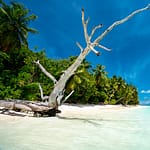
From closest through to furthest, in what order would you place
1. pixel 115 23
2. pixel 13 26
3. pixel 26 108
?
pixel 26 108, pixel 115 23, pixel 13 26

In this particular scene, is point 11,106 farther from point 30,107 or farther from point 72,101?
point 72,101

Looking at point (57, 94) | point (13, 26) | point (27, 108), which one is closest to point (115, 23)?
point (57, 94)

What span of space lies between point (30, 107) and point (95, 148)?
6.88 meters

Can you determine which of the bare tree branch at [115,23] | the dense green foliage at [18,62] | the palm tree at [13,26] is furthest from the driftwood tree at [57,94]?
the palm tree at [13,26]

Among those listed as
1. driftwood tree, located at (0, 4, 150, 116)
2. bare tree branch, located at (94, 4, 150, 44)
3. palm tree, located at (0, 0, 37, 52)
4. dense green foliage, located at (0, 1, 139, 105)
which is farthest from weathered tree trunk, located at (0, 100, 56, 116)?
palm tree, located at (0, 0, 37, 52)

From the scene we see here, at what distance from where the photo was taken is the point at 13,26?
22.5 metres

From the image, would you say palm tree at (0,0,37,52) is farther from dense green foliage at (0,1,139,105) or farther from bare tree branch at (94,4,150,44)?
bare tree branch at (94,4,150,44)

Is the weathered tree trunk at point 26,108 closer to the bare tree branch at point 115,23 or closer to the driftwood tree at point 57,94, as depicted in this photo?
the driftwood tree at point 57,94

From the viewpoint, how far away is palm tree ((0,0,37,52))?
71.8 feet

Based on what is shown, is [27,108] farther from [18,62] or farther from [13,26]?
[18,62]

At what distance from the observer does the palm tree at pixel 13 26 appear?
2188 centimetres

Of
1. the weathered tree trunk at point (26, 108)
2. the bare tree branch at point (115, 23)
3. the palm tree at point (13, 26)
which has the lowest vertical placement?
the weathered tree trunk at point (26, 108)

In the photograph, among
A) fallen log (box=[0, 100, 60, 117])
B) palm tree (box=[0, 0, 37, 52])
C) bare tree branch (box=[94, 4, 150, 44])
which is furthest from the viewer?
palm tree (box=[0, 0, 37, 52])

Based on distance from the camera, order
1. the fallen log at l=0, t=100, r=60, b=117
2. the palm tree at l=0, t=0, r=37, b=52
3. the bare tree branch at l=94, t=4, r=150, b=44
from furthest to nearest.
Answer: the palm tree at l=0, t=0, r=37, b=52 < the bare tree branch at l=94, t=4, r=150, b=44 < the fallen log at l=0, t=100, r=60, b=117
